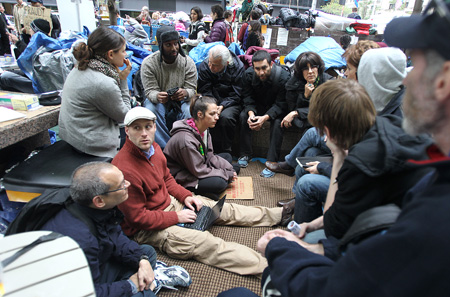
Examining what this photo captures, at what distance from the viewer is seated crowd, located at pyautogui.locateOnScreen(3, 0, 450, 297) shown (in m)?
0.65

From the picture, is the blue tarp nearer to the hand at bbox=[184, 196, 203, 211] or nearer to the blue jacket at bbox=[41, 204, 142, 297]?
the hand at bbox=[184, 196, 203, 211]

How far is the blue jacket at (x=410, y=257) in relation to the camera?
57cm

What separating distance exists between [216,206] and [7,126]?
1.65m

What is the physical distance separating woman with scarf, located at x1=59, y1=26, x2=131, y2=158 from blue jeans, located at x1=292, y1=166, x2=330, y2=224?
1.61 metres

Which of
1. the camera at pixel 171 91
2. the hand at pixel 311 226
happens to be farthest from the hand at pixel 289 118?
the hand at pixel 311 226

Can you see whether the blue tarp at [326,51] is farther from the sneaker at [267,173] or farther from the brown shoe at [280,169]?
the sneaker at [267,173]

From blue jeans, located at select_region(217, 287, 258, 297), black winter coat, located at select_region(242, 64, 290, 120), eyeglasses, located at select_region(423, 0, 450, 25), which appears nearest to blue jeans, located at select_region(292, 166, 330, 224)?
blue jeans, located at select_region(217, 287, 258, 297)

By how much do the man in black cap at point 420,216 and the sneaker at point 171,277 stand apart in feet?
3.91

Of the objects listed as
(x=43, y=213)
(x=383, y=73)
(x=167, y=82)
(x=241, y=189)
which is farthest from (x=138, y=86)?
(x=383, y=73)

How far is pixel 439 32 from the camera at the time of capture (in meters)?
0.61

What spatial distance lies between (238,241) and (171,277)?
69cm

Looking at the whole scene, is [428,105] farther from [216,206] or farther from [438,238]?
[216,206]

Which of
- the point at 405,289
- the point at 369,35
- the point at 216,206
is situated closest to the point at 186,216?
the point at 216,206

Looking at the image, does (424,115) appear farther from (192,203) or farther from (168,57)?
(168,57)
